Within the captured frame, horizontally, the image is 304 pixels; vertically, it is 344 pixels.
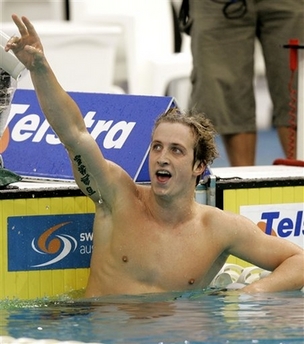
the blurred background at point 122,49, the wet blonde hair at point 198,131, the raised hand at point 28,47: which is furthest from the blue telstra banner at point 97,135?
the blurred background at point 122,49

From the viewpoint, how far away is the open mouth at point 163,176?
15.6ft

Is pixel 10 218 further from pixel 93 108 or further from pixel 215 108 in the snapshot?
pixel 215 108

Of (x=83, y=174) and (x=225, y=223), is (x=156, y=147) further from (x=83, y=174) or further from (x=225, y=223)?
(x=225, y=223)

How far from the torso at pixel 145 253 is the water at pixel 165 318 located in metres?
0.06

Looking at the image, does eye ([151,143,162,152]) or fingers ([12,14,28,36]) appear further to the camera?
eye ([151,143,162,152])

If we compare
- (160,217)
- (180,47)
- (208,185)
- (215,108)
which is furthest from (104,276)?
(180,47)

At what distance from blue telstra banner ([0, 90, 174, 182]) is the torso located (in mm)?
361

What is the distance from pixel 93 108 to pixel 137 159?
35 cm

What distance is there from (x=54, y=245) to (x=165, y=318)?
753 millimetres

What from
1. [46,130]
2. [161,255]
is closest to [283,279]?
[161,255]

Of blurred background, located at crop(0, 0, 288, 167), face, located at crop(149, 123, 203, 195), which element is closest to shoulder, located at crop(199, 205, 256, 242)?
face, located at crop(149, 123, 203, 195)

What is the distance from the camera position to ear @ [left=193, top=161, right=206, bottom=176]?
486 cm

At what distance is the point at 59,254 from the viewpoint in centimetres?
510

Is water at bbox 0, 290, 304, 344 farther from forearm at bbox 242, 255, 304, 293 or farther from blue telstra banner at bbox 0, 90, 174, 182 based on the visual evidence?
blue telstra banner at bbox 0, 90, 174, 182
